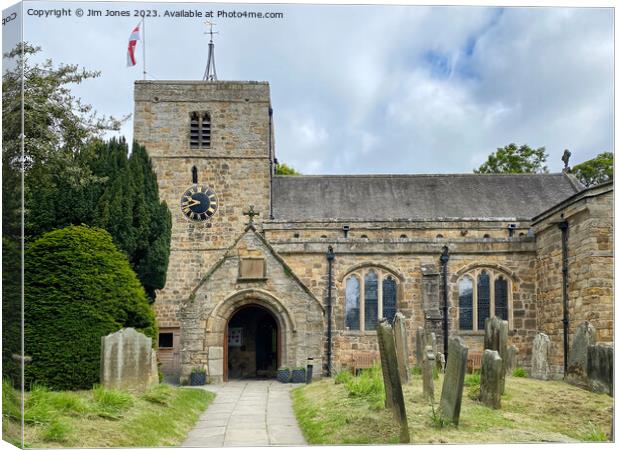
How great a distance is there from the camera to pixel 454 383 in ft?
35.1

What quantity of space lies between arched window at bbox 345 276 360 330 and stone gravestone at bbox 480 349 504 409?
1001 centimetres

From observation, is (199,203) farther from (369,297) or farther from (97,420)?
(97,420)

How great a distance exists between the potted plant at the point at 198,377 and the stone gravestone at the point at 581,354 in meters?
9.50

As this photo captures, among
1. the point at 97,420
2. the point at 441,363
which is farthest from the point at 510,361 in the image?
the point at 97,420

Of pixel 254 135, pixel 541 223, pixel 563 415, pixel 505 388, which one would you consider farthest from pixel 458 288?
pixel 254 135

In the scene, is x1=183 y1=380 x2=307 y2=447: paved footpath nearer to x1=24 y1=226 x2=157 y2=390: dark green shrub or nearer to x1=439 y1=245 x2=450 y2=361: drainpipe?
x1=24 y1=226 x2=157 y2=390: dark green shrub

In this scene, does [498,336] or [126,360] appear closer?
[126,360]

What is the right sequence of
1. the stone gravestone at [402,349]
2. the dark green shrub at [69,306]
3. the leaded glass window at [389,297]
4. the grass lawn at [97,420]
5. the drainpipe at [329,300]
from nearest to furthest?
the grass lawn at [97,420], the dark green shrub at [69,306], the stone gravestone at [402,349], the drainpipe at [329,300], the leaded glass window at [389,297]

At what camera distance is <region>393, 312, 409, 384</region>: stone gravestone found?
1577 cm

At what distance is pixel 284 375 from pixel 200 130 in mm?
15266

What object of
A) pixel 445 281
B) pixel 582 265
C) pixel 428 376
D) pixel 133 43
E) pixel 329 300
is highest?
pixel 133 43

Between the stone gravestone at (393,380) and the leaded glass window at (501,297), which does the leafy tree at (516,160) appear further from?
the stone gravestone at (393,380)

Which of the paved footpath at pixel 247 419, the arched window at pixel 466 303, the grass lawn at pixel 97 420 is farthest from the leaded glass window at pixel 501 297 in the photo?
the grass lawn at pixel 97 420

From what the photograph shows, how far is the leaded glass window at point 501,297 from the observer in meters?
22.5
